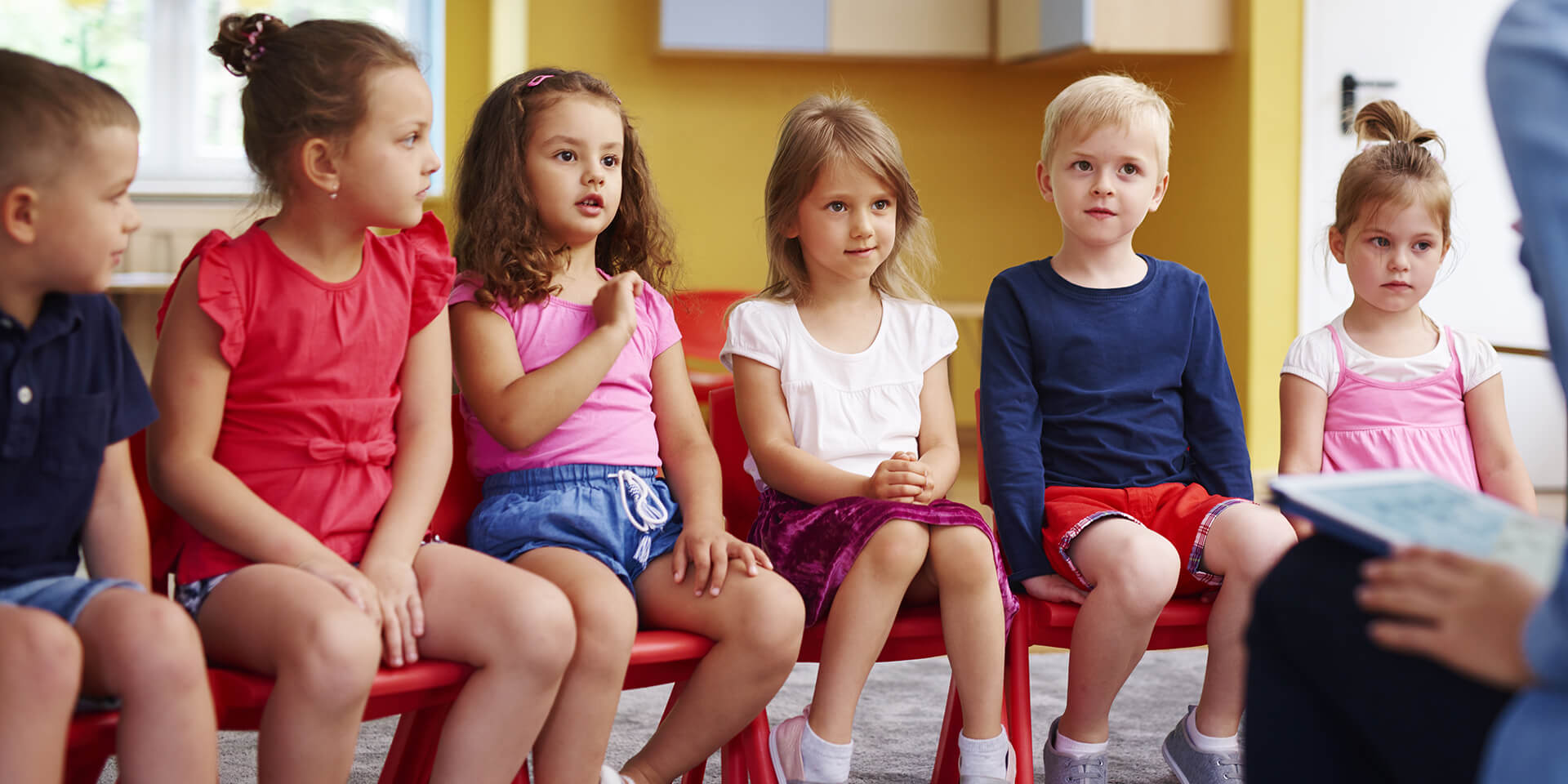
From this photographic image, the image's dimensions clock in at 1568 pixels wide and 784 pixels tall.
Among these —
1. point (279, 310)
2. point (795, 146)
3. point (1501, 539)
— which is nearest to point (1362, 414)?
point (795, 146)

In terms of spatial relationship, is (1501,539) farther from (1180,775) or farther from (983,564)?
(1180,775)

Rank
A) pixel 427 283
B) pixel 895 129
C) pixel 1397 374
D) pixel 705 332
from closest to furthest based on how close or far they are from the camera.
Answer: pixel 427 283 → pixel 1397 374 → pixel 705 332 → pixel 895 129

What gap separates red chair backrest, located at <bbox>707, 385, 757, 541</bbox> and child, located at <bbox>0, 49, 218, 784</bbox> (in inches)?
28.7

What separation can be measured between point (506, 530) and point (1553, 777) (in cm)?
105

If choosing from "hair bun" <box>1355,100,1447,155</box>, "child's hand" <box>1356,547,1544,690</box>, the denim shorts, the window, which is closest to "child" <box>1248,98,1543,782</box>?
"child's hand" <box>1356,547,1544,690</box>

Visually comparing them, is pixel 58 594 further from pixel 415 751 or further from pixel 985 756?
pixel 985 756

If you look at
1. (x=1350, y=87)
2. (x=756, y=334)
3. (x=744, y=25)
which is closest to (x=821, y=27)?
(x=744, y=25)

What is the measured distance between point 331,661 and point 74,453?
30cm

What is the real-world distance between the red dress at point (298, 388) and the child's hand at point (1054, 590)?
75 centimetres

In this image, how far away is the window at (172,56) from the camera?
5531mm

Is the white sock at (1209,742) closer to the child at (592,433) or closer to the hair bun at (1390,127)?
the child at (592,433)

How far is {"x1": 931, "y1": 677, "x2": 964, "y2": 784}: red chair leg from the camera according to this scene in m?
1.61

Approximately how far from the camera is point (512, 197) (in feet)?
5.31

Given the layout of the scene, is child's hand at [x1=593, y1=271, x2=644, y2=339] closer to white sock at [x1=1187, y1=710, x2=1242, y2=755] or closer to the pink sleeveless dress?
white sock at [x1=1187, y1=710, x2=1242, y2=755]
